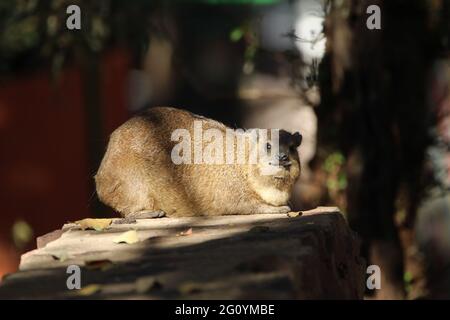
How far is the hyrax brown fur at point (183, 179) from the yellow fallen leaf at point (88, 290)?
7.73 ft

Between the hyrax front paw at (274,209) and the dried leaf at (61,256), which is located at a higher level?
the hyrax front paw at (274,209)

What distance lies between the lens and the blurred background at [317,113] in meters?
8.30

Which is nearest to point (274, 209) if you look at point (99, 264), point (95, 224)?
point (95, 224)

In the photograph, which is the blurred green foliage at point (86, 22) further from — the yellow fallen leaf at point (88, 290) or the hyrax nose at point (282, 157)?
the yellow fallen leaf at point (88, 290)

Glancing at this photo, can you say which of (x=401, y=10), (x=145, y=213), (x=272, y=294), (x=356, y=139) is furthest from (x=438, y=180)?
(x=272, y=294)

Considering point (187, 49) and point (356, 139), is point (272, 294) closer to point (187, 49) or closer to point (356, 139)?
point (356, 139)

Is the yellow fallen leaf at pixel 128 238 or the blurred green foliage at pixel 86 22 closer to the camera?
the yellow fallen leaf at pixel 128 238

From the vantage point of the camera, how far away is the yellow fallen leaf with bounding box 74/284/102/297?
423cm

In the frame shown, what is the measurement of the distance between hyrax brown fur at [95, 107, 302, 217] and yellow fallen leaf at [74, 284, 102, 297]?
236 cm

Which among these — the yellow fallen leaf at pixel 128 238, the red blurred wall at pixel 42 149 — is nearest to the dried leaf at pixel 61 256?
the yellow fallen leaf at pixel 128 238

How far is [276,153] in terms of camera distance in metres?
6.70

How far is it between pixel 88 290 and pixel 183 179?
2.59 metres

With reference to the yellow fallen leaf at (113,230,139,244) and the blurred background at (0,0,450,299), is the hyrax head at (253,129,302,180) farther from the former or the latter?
the blurred background at (0,0,450,299)
